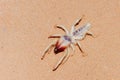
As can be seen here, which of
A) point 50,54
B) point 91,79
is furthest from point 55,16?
point 91,79

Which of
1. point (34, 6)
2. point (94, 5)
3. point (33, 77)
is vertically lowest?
point (33, 77)

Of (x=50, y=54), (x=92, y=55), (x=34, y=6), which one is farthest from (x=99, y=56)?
(x=34, y=6)

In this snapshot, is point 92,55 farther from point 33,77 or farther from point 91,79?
point 33,77

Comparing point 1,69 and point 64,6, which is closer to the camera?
point 1,69

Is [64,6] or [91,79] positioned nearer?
[91,79]

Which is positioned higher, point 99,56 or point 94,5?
point 94,5

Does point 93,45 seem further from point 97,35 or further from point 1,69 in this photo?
point 1,69
